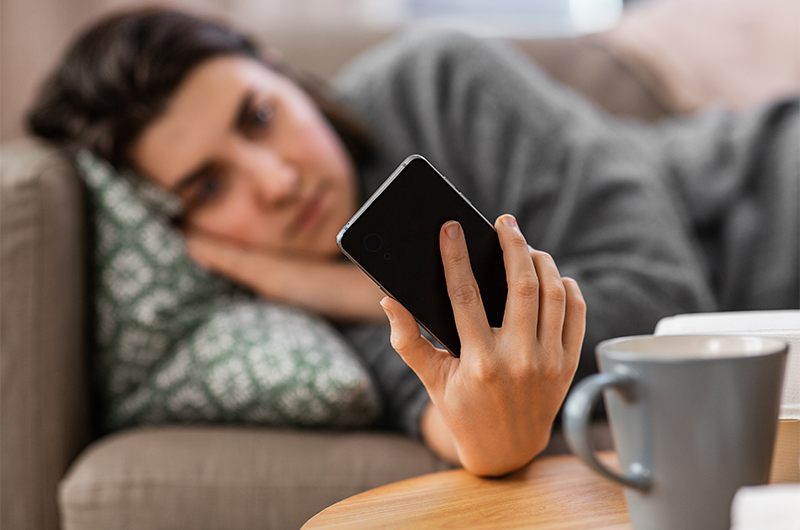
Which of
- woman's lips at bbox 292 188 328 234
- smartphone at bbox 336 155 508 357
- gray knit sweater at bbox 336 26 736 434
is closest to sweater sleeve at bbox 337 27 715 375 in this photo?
gray knit sweater at bbox 336 26 736 434

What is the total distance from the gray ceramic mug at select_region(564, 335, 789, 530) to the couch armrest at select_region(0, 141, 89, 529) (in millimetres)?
660

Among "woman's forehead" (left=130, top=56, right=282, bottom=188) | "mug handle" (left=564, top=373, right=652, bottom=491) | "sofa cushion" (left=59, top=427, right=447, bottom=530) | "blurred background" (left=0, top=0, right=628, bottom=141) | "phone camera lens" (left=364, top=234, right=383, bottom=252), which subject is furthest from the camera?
"blurred background" (left=0, top=0, right=628, bottom=141)

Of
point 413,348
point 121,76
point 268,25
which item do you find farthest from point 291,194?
point 268,25

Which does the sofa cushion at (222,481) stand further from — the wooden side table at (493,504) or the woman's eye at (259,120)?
the woman's eye at (259,120)

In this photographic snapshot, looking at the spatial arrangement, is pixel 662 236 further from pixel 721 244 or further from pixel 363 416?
pixel 363 416

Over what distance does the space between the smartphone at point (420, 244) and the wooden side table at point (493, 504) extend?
0.10 metres

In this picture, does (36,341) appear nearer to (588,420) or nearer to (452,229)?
(452,229)

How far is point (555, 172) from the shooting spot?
2.98 ft

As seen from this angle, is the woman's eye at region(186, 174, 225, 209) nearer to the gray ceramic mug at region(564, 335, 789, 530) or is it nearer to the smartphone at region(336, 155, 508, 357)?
the smartphone at region(336, 155, 508, 357)

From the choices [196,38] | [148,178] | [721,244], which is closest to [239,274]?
[148,178]

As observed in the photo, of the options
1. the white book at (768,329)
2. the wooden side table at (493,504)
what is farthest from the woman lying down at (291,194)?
the white book at (768,329)

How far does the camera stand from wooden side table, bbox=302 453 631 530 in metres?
0.37

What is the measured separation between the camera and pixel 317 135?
1.00 m

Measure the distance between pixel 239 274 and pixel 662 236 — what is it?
1.90 feet
